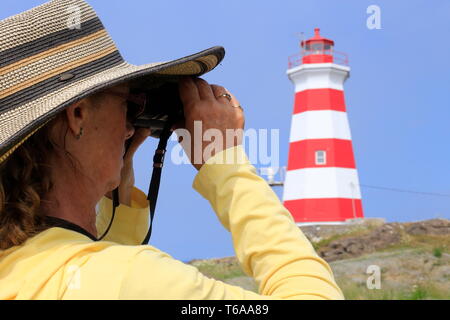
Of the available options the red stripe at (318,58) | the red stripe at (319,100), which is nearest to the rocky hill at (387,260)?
the red stripe at (319,100)

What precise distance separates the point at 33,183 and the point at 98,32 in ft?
1.04

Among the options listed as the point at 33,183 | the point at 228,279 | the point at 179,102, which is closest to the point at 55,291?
the point at 33,183

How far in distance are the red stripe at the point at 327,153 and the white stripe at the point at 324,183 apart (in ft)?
0.57

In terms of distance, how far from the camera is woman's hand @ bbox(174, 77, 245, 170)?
1.01 meters

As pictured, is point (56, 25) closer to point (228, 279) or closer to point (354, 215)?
point (228, 279)

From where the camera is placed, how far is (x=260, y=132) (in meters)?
1.23

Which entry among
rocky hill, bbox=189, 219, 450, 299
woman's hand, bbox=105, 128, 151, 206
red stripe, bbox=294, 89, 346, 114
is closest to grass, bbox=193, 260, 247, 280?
rocky hill, bbox=189, 219, 450, 299

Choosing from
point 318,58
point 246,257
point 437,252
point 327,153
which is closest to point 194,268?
point 246,257

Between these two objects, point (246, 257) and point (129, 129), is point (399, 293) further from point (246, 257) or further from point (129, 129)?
point (246, 257)

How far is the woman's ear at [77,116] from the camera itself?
3.49 ft

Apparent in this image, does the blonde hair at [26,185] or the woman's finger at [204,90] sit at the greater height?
the woman's finger at [204,90]

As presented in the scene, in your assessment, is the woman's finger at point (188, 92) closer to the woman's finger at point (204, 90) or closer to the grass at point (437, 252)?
the woman's finger at point (204, 90)

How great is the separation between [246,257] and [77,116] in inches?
14.7
